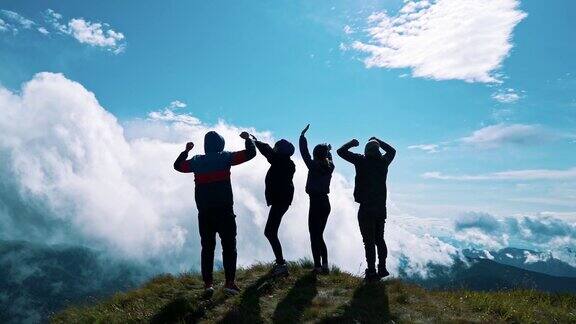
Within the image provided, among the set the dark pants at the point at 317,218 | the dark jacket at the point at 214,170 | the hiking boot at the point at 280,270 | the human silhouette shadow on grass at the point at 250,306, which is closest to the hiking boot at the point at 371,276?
the dark pants at the point at 317,218

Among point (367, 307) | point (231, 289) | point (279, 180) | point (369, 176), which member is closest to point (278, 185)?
point (279, 180)

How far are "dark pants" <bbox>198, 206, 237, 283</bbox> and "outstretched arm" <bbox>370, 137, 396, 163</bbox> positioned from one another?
3.98 m

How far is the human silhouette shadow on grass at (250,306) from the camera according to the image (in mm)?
8031

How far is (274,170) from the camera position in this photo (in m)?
10.8

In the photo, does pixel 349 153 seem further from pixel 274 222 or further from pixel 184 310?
pixel 184 310

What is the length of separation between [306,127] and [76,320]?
256 inches

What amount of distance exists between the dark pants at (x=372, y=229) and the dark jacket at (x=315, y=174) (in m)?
1.10

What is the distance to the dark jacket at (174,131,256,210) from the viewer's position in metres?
9.29

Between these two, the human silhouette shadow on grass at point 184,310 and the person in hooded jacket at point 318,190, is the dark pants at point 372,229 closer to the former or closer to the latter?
the person in hooded jacket at point 318,190

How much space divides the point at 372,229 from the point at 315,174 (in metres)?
1.91

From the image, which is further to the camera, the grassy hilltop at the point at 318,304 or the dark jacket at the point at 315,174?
the dark jacket at the point at 315,174

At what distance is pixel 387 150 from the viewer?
1116 centimetres

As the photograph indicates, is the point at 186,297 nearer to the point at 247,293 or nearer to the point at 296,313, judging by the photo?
the point at 247,293

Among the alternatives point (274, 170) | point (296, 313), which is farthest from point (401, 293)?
point (274, 170)
